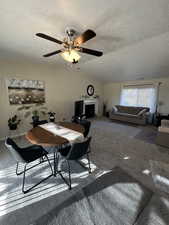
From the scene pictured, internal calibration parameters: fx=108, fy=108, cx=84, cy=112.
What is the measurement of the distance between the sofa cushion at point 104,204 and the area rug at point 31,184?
227 millimetres

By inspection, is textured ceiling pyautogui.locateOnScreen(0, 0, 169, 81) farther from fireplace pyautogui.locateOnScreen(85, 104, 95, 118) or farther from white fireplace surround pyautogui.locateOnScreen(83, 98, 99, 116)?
fireplace pyautogui.locateOnScreen(85, 104, 95, 118)

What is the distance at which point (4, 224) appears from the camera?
1.20m

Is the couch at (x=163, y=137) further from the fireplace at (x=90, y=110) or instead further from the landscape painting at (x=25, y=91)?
the landscape painting at (x=25, y=91)

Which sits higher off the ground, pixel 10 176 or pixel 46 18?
pixel 46 18

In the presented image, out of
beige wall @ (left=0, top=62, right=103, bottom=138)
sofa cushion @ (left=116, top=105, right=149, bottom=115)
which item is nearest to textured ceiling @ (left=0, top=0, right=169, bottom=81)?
beige wall @ (left=0, top=62, right=103, bottom=138)

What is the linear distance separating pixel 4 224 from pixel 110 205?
125 cm

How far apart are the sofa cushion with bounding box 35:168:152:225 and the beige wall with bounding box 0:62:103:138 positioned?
3185 mm

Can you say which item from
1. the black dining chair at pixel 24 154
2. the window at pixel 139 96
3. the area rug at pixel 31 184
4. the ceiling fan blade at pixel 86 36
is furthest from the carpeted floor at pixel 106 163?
the window at pixel 139 96

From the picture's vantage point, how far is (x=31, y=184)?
5.66ft

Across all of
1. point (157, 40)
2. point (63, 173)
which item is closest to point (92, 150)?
point (63, 173)

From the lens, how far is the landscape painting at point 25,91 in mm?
3438

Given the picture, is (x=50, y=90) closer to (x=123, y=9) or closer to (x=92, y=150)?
(x=92, y=150)

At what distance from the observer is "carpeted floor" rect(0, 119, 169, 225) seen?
4.38 feet

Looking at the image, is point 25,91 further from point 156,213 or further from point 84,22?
point 156,213
